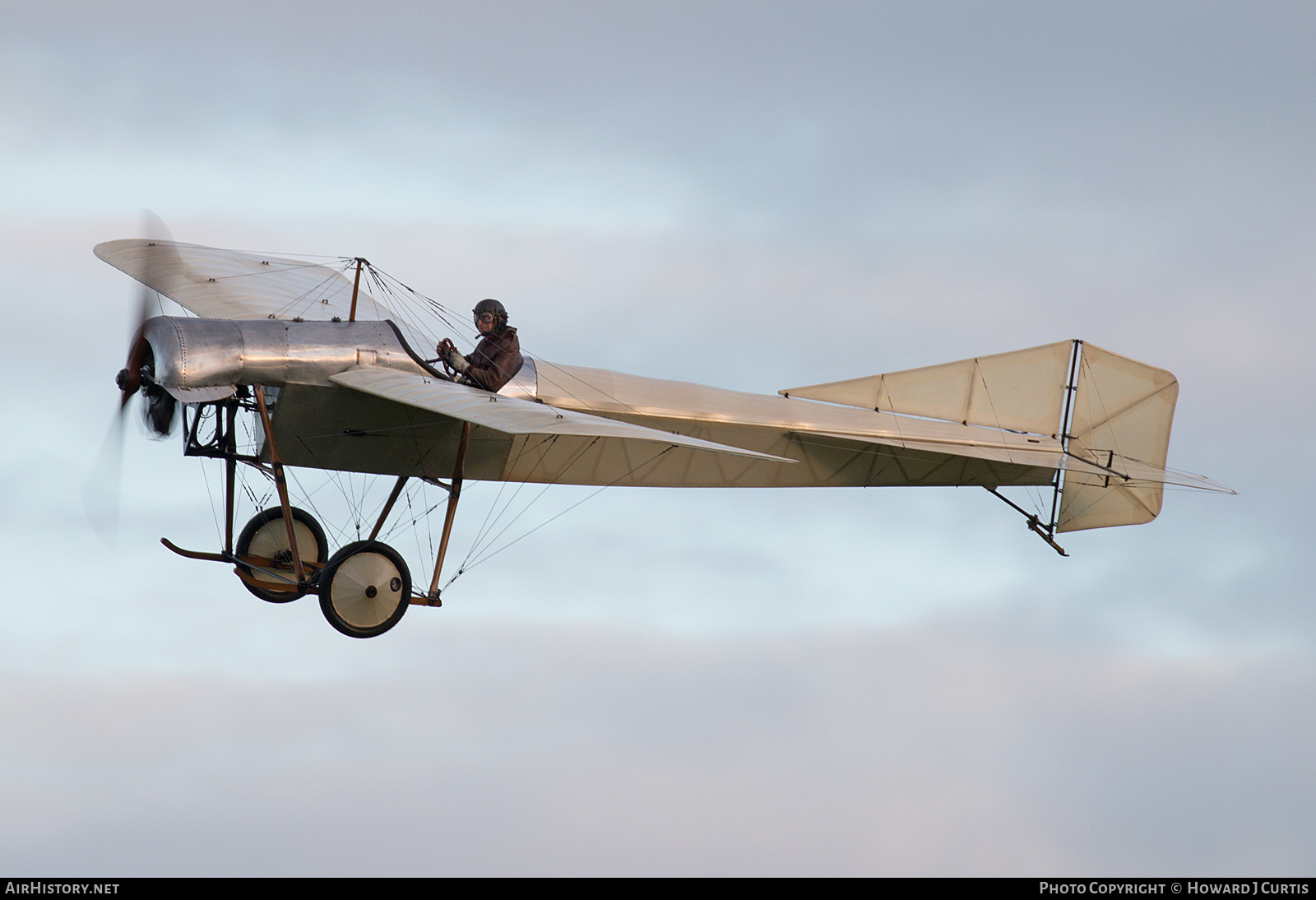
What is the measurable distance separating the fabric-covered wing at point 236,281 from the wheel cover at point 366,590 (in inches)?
114

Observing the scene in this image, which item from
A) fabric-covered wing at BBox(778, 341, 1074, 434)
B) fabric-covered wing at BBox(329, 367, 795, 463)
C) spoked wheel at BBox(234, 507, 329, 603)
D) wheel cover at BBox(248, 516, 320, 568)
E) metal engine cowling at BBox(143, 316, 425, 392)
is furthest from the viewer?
fabric-covered wing at BBox(778, 341, 1074, 434)

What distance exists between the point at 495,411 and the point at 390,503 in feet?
8.47

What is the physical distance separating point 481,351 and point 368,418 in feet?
4.58

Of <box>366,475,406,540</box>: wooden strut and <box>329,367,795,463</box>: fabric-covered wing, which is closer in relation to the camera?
<box>329,367,795,463</box>: fabric-covered wing

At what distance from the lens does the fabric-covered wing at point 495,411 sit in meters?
13.8

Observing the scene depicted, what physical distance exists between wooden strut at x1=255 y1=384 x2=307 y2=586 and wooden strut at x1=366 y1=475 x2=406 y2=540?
0.91 m

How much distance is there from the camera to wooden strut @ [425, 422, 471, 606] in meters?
15.9

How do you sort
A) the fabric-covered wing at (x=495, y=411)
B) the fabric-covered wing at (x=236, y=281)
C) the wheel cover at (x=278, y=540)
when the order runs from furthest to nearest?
the fabric-covered wing at (x=236, y=281) → the wheel cover at (x=278, y=540) → the fabric-covered wing at (x=495, y=411)

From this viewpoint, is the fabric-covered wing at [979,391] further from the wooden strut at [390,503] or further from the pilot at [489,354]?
the wooden strut at [390,503]

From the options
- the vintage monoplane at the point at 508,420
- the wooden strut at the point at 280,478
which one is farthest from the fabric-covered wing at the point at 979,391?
the wooden strut at the point at 280,478

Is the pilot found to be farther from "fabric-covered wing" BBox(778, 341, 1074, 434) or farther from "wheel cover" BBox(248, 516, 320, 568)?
"fabric-covered wing" BBox(778, 341, 1074, 434)

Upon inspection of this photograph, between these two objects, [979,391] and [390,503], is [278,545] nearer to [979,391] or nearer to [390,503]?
[390,503]

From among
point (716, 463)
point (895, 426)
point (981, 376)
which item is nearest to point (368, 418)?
point (716, 463)

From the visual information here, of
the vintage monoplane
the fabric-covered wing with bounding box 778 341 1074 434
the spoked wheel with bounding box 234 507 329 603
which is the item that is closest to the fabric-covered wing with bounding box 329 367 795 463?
the vintage monoplane
